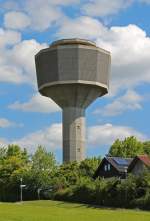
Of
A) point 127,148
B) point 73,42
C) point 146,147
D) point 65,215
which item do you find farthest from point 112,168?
point 65,215

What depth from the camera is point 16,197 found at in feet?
242

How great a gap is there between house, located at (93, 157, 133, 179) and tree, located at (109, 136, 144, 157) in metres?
18.7

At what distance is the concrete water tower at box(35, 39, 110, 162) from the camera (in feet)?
289

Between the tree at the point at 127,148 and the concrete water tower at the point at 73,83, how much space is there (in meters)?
5.57

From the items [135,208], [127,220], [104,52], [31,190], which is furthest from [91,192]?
[104,52]

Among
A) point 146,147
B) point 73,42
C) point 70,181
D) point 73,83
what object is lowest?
point 70,181

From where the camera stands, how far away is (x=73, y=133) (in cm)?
8931

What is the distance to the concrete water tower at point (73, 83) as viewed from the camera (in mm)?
88125

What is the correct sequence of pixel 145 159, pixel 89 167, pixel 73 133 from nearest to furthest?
pixel 145 159 → pixel 89 167 → pixel 73 133

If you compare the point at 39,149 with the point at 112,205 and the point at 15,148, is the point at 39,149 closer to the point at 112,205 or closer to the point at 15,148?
the point at 15,148

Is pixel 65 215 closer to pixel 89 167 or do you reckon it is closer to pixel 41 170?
pixel 41 170

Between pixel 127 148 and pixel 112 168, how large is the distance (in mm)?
22784

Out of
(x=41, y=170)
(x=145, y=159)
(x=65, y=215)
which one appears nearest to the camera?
(x=65, y=215)

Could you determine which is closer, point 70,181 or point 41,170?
point 70,181
